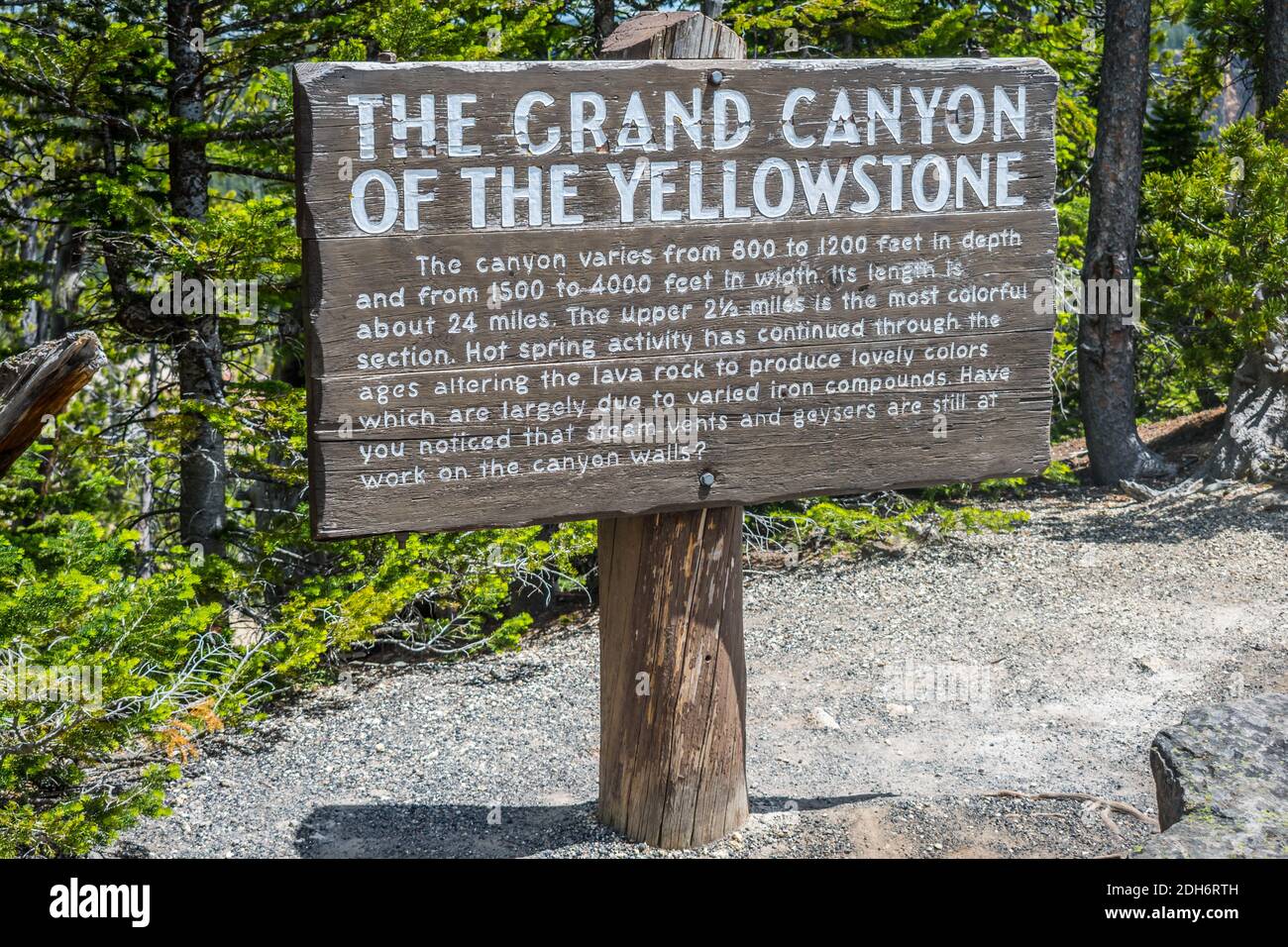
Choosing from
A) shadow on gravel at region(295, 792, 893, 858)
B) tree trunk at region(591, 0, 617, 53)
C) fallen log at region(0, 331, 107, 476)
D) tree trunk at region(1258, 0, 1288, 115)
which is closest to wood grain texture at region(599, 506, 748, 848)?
shadow on gravel at region(295, 792, 893, 858)

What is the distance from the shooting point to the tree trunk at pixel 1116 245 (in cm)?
1068

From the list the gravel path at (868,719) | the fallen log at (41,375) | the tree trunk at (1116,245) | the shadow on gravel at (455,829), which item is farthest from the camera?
the tree trunk at (1116,245)

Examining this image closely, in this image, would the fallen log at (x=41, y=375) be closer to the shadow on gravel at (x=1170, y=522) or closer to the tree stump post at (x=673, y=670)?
the tree stump post at (x=673, y=670)

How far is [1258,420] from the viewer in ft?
Result: 33.4

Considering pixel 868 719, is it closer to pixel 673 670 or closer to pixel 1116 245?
pixel 673 670

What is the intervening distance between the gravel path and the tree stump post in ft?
0.57

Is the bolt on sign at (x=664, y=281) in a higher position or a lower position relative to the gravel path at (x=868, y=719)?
higher

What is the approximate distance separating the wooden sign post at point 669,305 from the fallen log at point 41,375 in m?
0.60

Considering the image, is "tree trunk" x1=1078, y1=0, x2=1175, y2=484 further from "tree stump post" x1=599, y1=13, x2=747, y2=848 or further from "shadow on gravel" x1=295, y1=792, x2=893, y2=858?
"tree stump post" x1=599, y1=13, x2=747, y2=848

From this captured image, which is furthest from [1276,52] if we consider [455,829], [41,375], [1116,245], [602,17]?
[41,375]

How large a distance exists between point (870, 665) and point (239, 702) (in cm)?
344

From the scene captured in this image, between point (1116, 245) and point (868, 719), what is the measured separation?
22.2 feet

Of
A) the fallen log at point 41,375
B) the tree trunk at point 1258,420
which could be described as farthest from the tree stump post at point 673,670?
the tree trunk at point 1258,420

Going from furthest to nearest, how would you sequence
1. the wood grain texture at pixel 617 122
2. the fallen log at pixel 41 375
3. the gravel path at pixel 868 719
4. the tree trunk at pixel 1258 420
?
the tree trunk at pixel 1258 420
the gravel path at pixel 868 719
the wood grain texture at pixel 617 122
the fallen log at pixel 41 375
